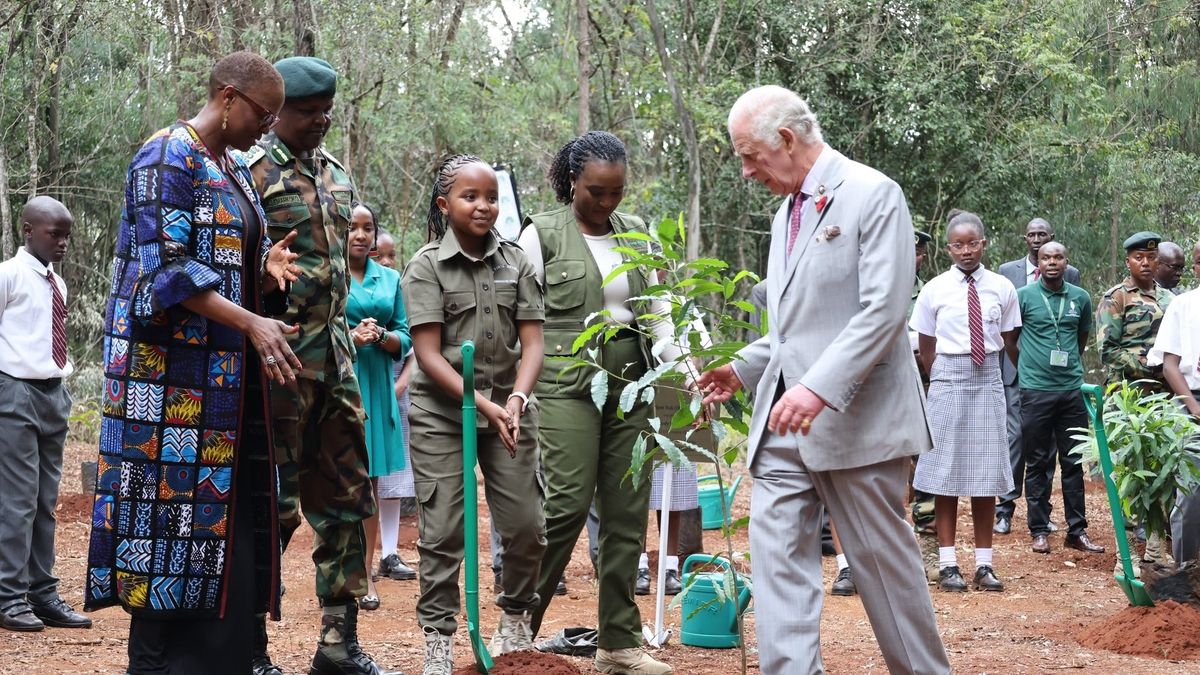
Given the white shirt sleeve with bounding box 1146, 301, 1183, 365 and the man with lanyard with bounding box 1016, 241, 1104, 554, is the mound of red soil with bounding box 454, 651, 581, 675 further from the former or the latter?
the man with lanyard with bounding box 1016, 241, 1104, 554

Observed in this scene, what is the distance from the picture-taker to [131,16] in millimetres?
13594

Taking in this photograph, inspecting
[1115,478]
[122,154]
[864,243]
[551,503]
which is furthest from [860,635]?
[122,154]

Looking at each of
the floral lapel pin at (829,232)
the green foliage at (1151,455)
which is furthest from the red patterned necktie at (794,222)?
the green foliage at (1151,455)

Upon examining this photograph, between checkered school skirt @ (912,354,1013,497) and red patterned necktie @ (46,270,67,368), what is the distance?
16.3 ft

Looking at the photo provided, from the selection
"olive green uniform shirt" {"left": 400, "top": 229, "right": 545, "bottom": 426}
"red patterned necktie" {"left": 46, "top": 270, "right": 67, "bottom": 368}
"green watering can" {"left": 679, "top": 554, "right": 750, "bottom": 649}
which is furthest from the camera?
"red patterned necktie" {"left": 46, "top": 270, "right": 67, "bottom": 368}

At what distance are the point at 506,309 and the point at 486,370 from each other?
256 millimetres

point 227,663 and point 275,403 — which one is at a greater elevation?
point 275,403

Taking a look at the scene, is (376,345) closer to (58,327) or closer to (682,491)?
(58,327)

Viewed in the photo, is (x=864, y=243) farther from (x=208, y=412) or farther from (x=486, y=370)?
(x=208, y=412)

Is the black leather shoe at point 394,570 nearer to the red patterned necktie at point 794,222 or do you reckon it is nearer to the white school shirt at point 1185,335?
the red patterned necktie at point 794,222

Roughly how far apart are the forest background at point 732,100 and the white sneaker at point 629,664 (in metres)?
11.8

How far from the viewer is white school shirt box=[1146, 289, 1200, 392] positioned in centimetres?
701

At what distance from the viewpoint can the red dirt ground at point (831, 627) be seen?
533 centimetres

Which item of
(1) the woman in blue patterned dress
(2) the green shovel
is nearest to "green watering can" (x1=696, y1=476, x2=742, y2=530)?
(2) the green shovel
